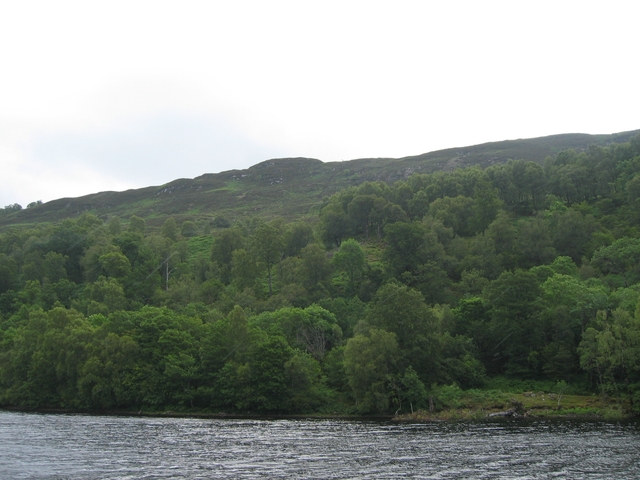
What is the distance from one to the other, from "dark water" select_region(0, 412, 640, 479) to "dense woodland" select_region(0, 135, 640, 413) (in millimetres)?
14673

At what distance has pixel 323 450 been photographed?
46.8 m

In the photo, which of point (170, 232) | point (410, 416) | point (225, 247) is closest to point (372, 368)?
point (410, 416)

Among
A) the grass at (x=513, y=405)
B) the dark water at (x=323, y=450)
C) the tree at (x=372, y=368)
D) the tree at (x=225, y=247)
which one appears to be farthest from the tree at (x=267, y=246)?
the dark water at (x=323, y=450)

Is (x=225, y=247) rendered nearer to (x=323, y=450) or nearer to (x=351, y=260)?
(x=351, y=260)

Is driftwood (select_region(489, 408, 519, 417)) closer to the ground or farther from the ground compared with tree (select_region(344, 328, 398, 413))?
closer to the ground

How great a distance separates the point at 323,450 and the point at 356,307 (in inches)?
2450

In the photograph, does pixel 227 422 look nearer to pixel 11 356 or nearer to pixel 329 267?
pixel 11 356

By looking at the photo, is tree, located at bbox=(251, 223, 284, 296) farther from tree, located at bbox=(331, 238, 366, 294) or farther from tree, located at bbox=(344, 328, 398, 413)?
tree, located at bbox=(344, 328, 398, 413)

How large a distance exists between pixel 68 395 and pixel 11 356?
16.0 meters

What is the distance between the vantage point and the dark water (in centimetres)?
3819

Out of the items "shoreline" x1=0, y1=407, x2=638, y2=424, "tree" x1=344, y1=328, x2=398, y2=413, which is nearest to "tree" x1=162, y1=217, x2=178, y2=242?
"shoreline" x1=0, y1=407, x2=638, y2=424

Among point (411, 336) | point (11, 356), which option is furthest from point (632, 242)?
point (11, 356)

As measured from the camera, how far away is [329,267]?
126812 millimetres

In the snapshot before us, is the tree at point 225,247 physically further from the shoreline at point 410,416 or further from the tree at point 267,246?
the shoreline at point 410,416
